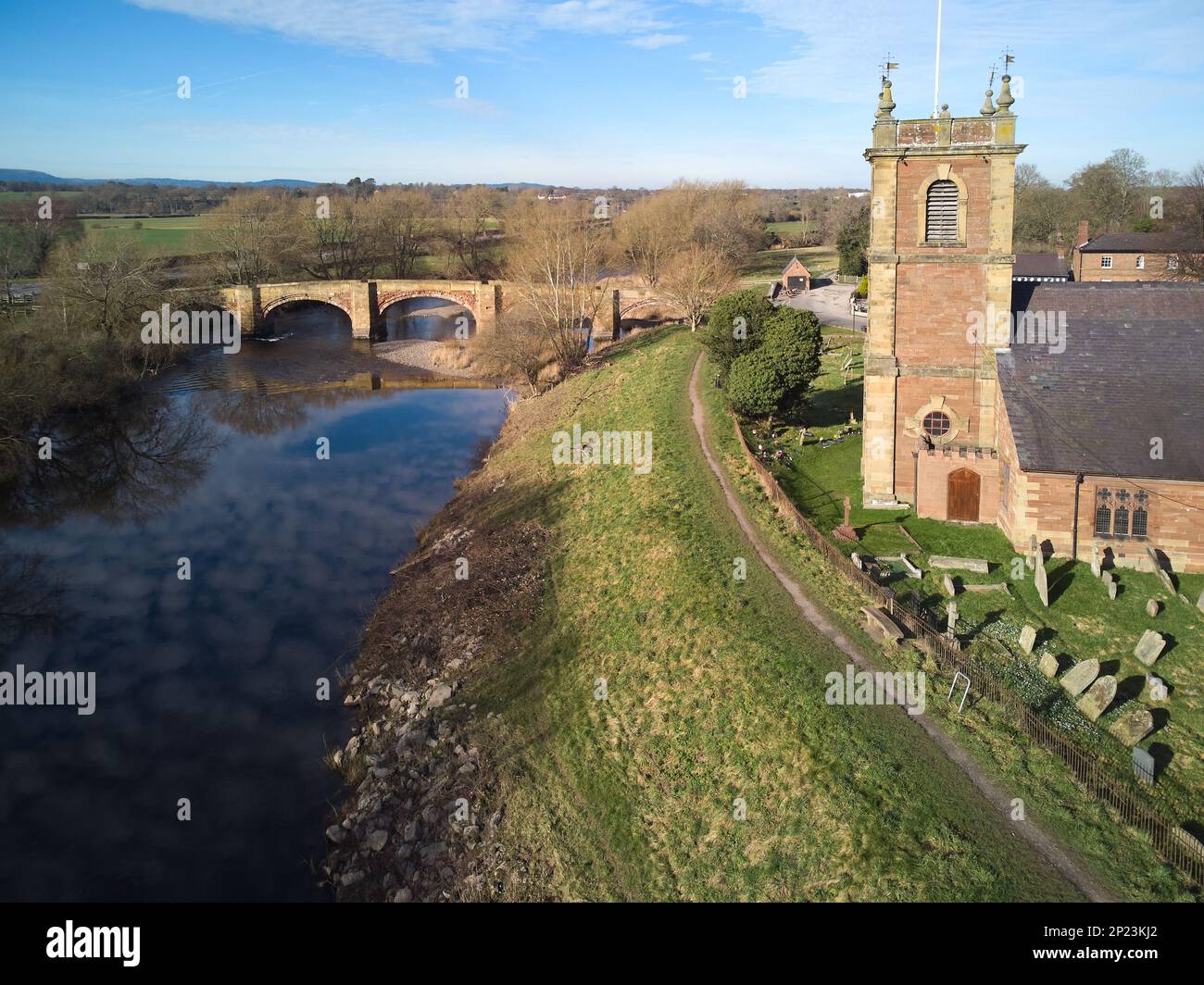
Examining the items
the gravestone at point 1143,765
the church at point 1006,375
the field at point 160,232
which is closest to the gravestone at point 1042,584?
the church at point 1006,375

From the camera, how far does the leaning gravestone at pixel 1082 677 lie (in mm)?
16312

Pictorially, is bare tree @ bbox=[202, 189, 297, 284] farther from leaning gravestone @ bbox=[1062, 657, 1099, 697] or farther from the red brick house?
leaning gravestone @ bbox=[1062, 657, 1099, 697]

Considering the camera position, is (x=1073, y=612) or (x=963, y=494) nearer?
(x=1073, y=612)

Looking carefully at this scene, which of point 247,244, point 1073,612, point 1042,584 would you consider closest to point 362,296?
point 247,244

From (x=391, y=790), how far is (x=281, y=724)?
13.1 ft

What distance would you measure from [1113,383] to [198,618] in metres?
25.0

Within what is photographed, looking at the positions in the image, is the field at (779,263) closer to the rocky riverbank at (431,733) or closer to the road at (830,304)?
the road at (830,304)

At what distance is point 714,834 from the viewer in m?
14.5

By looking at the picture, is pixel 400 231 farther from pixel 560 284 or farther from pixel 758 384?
pixel 758 384

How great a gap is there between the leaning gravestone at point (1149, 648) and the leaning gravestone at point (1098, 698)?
188 cm

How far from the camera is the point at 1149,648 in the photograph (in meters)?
17.3

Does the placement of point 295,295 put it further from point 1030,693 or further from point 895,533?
point 1030,693
